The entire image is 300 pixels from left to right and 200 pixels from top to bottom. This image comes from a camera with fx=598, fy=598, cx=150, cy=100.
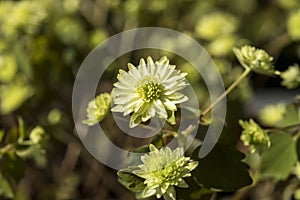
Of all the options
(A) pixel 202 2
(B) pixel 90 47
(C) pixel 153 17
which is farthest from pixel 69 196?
(A) pixel 202 2

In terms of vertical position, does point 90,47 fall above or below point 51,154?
above

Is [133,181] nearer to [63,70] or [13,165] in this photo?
[13,165]

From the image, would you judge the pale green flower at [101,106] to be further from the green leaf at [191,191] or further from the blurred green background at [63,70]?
the blurred green background at [63,70]

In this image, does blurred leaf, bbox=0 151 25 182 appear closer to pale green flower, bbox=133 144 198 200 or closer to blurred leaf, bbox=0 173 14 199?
blurred leaf, bbox=0 173 14 199

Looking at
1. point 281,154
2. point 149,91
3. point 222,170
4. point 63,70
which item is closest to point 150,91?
point 149,91

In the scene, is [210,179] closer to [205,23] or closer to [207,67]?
[207,67]

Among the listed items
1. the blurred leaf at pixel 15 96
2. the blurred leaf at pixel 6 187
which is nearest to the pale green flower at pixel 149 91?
the blurred leaf at pixel 6 187

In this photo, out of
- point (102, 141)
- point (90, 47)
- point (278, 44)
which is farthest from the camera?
point (278, 44)

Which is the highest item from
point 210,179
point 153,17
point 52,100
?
point 210,179
